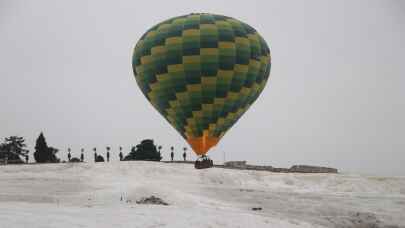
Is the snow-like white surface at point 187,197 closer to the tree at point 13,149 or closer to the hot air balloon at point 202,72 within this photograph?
the hot air balloon at point 202,72

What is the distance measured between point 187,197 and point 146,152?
57456 mm

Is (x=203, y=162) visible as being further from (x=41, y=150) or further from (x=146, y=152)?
(x=41, y=150)

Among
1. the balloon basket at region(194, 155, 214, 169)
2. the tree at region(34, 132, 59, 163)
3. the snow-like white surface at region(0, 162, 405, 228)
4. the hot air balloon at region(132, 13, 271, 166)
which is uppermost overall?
the hot air balloon at region(132, 13, 271, 166)

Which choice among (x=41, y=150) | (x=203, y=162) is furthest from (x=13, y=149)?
(x=203, y=162)

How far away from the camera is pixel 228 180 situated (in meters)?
50.7

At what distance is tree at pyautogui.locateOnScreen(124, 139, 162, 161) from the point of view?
90.1m

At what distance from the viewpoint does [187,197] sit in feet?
110

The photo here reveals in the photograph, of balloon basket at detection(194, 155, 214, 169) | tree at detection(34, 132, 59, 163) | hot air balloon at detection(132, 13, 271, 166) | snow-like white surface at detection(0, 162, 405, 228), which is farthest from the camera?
tree at detection(34, 132, 59, 163)

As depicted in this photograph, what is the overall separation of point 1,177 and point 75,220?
33.6 m

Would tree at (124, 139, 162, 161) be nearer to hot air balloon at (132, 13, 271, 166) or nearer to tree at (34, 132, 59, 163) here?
tree at (34, 132, 59, 163)

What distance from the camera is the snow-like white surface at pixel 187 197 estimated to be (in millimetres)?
21250

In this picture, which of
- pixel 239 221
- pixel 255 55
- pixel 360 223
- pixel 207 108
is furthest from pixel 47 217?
pixel 255 55

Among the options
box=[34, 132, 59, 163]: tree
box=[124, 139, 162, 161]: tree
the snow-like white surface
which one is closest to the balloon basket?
the snow-like white surface

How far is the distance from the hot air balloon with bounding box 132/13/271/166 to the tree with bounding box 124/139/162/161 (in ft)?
139
